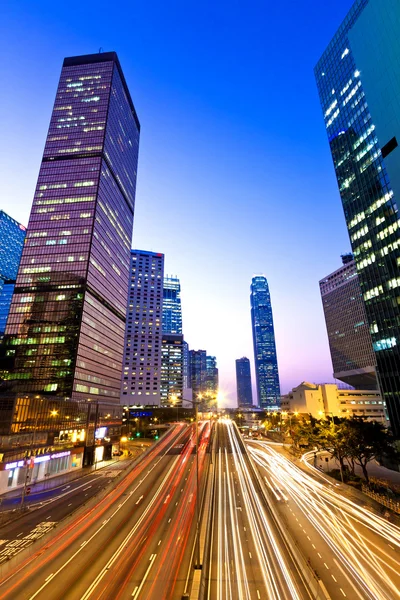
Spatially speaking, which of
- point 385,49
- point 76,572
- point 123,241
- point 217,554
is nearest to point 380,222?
point 385,49

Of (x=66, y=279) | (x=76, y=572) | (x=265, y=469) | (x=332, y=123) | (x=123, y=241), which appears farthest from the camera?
(x=123, y=241)

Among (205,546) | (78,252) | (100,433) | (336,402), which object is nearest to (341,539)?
(205,546)

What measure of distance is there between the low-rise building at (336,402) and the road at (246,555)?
102506mm

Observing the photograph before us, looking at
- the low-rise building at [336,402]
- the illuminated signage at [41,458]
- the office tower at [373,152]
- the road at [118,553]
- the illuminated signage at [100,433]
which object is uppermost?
the office tower at [373,152]

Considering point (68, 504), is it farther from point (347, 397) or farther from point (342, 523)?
point (347, 397)

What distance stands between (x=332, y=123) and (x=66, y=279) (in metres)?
116

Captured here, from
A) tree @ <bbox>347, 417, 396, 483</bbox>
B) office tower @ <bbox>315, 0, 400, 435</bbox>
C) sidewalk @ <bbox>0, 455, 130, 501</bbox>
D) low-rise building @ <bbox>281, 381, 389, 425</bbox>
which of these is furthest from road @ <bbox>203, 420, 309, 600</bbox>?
low-rise building @ <bbox>281, 381, 389, 425</bbox>

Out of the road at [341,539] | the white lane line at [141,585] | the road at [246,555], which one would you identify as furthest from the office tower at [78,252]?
the white lane line at [141,585]

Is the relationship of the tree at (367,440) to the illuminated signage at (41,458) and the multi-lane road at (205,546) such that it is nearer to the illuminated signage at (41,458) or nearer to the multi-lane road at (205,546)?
the multi-lane road at (205,546)

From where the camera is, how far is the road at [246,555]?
2136cm

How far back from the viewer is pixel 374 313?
83500mm

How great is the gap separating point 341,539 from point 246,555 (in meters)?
11.1

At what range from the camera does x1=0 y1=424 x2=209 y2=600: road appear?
21750mm

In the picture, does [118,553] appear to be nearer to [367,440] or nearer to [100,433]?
[367,440]
